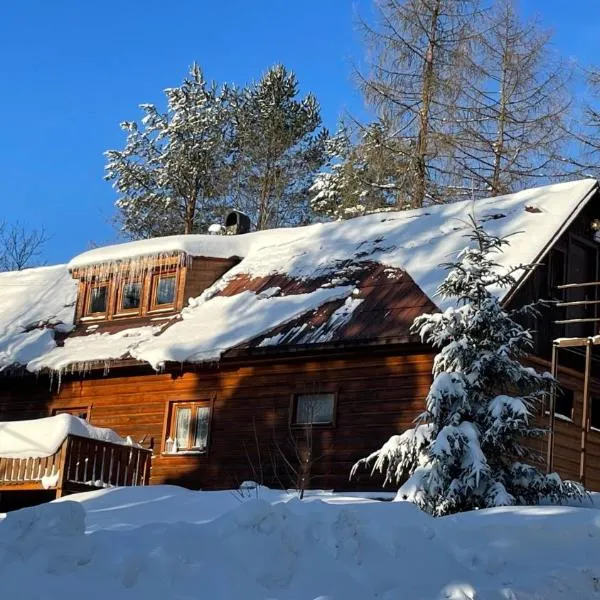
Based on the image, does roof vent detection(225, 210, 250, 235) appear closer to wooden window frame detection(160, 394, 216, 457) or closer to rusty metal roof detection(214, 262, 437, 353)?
rusty metal roof detection(214, 262, 437, 353)

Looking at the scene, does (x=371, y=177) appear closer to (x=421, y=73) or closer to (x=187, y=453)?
(x=421, y=73)

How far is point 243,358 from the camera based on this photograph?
17.8m

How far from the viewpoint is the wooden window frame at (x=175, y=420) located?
18281 mm

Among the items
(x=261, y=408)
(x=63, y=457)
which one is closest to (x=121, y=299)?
(x=261, y=408)

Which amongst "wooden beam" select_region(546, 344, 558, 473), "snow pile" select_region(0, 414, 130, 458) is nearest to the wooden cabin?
"wooden beam" select_region(546, 344, 558, 473)

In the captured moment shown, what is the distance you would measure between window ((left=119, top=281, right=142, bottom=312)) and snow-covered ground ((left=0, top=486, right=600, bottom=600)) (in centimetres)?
1280

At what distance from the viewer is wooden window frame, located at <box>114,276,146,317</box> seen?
825 inches

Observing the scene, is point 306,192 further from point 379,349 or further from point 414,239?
point 379,349

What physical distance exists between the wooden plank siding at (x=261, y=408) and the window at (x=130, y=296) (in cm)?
179

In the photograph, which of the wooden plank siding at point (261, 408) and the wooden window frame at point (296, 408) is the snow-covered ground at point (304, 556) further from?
the wooden window frame at point (296, 408)

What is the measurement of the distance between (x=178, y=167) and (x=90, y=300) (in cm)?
1885

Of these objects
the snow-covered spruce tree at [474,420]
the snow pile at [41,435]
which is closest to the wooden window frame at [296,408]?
the snow pile at [41,435]

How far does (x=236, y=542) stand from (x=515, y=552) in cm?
232

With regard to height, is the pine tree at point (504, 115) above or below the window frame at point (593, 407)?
above
